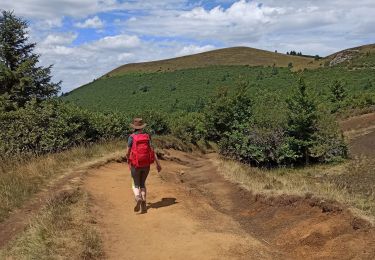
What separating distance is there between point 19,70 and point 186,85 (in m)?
65.3

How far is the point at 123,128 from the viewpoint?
2748 cm

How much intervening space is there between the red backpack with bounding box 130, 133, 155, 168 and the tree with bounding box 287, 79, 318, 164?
14.7 meters

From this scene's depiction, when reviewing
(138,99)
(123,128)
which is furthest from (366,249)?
(138,99)

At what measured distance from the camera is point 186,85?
9081cm

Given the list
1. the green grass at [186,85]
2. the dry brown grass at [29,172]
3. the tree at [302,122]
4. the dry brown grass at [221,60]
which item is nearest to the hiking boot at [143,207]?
the dry brown grass at [29,172]

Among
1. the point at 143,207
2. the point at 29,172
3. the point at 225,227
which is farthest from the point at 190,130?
the point at 225,227

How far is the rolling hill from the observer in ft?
227

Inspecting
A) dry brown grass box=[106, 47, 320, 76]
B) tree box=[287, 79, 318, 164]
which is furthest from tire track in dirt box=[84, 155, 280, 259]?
dry brown grass box=[106, 47, 320, 76]

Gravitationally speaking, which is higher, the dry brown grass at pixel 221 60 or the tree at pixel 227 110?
the dry brown grass at pixel 221 60

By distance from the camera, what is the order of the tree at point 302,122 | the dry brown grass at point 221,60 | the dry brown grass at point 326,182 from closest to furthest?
1. the dry brown grass at point 326,182
2. the tree at point 302,122
3. the dry brown grass at point 221,60

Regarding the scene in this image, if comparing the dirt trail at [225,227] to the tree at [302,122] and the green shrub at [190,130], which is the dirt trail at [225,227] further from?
the green shrub at [190,130]

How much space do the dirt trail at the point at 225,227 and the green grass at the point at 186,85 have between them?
47.9 metres

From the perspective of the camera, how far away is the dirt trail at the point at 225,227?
24.1ft

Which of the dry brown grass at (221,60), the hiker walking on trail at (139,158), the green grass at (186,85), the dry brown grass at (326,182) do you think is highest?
the dry brown grass at (221,60)
